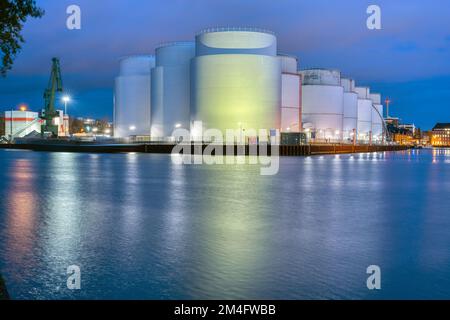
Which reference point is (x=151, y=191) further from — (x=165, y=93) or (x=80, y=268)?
(x=165, y=93)

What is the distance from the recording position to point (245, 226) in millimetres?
11688

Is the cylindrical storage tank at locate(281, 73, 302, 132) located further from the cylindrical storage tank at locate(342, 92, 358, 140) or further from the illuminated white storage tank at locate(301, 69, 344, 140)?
the cylindrical storage tank at locate(342, 92, 358, 140)

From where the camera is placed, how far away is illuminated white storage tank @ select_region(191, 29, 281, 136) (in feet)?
196

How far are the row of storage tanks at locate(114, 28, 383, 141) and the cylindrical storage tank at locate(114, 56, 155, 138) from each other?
0.13m

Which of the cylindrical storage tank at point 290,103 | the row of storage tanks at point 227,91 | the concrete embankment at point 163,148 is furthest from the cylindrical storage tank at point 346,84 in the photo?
the cylindrical storage tank at point 290,103

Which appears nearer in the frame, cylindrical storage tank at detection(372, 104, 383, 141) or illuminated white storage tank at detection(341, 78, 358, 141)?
illuminated white storage tank at detection(341, 78, 358, 141)

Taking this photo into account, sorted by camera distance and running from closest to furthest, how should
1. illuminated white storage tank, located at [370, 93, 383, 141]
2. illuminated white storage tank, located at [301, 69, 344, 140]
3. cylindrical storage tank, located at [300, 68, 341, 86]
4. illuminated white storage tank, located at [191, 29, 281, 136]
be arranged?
illuminated white storage tank, located at [191, 29, 281, 136]
illuminated white storage tank, located at [301, 69, 344, 140]
cylindrical storage tank, located at [300, 68, 341, 86]
illuminated white storage tank, located at [370, 93, 383, 141]

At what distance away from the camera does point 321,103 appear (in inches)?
3263

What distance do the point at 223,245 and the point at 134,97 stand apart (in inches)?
2792

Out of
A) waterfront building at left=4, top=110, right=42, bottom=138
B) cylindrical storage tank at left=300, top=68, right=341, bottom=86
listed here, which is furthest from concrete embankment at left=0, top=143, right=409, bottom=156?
waterfront building at left=4, top=110, right=42, bottom=138

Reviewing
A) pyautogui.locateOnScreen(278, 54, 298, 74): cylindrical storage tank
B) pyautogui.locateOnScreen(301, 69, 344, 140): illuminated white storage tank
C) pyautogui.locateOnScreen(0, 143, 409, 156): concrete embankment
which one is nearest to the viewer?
pyautogui.locateOnScreen(0, 143, 409, 156): concrete embankment

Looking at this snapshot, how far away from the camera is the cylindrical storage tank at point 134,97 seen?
78000mm

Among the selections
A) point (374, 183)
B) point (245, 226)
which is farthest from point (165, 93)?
point (245, 226)

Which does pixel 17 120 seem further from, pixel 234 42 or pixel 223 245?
pixel 223 245
